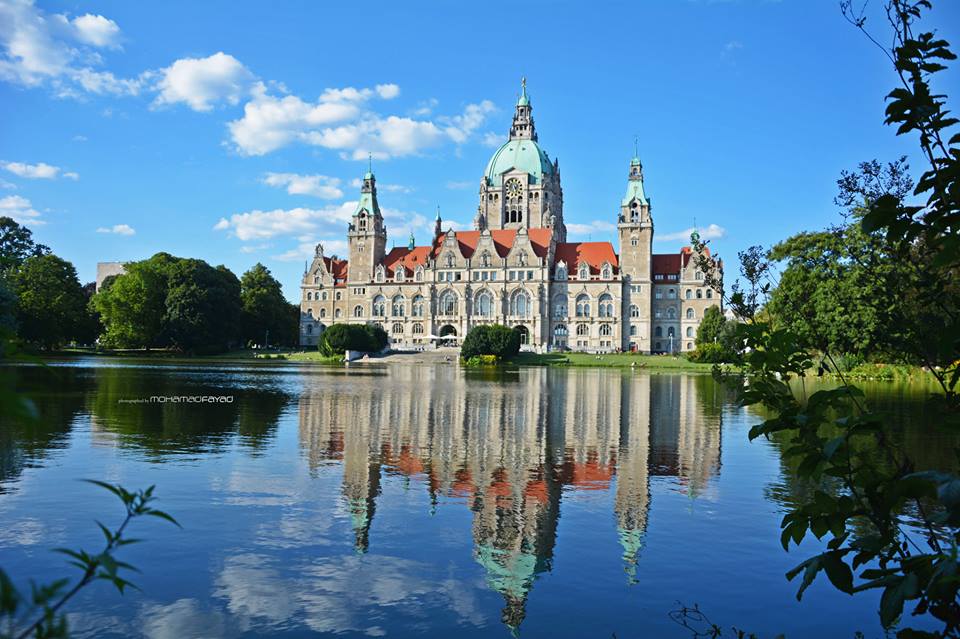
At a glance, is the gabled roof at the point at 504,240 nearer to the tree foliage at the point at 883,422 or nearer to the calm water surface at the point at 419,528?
the calm water surface at the point at 419,528

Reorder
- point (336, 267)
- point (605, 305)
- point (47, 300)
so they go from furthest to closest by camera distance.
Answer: point (336, 267) < point (605, 305) < point (47, 300)

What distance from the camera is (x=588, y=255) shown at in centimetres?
10712

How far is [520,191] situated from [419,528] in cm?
11052

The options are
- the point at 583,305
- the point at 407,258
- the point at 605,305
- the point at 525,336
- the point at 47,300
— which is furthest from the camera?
the point at 407,258

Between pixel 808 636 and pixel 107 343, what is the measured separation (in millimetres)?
88233

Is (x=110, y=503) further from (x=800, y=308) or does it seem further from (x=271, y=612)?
(x=800, y=308)

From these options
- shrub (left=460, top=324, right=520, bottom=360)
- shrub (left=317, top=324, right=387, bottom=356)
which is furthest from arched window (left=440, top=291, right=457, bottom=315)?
shrub (left=460, top=324, right=520, bottom=360)

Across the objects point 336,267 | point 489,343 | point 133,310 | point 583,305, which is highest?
point 336,267

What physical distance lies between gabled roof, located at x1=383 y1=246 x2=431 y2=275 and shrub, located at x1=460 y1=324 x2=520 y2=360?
35.2 metres

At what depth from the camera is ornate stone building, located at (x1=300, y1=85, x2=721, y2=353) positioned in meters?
103

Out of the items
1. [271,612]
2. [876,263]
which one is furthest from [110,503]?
[876,263]

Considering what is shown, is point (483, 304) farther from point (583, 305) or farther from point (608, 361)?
point (608, 361)

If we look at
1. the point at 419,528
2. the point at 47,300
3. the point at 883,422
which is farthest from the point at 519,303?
the point at 883,422

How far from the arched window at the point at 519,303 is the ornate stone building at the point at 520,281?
0.14 meters
